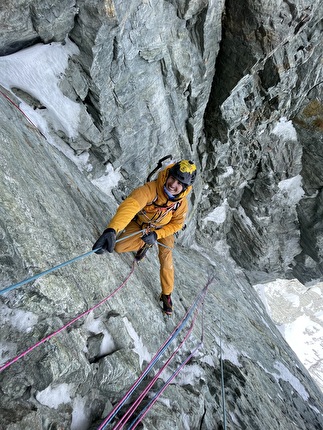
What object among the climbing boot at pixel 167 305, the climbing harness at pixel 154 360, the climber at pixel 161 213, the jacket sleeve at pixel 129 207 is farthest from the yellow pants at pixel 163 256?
the jacket sleeve at pixel 129 207

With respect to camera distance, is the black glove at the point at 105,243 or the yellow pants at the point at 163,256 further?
the yellow pants at the point at 163,256

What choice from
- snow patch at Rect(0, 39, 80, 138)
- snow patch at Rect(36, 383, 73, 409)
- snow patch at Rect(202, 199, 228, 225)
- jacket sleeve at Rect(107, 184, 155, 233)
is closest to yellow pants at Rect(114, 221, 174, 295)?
jacket sleeve at Rect(107, 184, 155, 233)

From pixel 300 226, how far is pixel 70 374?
65.5 feet

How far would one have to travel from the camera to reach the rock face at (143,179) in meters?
3.54

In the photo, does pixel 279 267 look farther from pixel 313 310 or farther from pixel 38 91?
pixel 313 310

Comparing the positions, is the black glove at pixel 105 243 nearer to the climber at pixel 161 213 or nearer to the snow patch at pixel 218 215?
the climber at pixel 161 213

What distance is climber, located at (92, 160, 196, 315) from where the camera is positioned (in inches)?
214

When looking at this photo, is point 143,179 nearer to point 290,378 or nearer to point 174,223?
point 174,223

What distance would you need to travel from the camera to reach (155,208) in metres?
6.19

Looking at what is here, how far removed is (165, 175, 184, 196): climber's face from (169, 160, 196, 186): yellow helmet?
99 millimetres

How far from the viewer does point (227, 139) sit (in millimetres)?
14602

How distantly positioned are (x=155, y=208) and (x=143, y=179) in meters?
6.12

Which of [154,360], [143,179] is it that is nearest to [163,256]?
[154,360]

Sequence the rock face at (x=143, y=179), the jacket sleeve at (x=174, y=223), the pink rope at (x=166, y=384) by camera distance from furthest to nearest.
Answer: the jacket sleeve at (x=174, y=223) → the rock face at (x=143, y=179) → the pink rope at (x=166, y=384)
